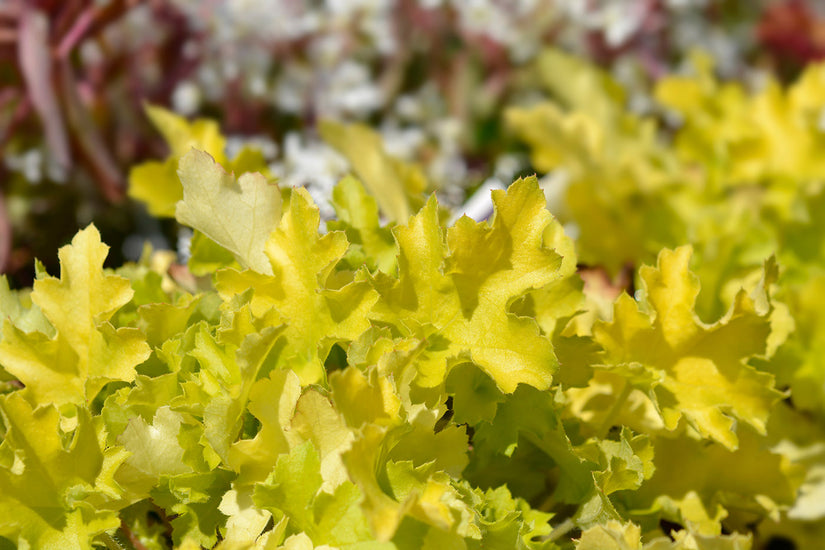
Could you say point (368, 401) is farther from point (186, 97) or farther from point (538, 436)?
point (186, 97)

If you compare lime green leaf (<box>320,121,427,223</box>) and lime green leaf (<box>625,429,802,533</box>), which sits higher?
lime green leaf (<box>320,121,427,223</box>)

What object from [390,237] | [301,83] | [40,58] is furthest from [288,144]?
[390,237]

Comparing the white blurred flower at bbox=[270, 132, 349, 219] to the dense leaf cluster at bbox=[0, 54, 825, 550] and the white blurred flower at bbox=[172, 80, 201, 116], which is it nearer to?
the white blurred flower at bbox=[172, 80, 201, 116]

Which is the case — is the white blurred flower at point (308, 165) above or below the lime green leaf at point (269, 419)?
above

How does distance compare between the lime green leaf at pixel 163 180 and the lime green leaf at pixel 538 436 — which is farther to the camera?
the lime green leaf at pixel 163 180

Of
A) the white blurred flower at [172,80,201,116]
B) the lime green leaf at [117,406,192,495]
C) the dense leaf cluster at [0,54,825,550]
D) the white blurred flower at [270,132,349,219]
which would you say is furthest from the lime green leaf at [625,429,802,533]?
the white blurred flower at [172,80,201,116]

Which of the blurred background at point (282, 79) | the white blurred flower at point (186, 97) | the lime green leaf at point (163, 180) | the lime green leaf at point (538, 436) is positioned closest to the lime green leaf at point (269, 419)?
the lime green leaf at point (538, 436)

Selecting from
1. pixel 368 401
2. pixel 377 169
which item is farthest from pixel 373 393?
pixel 377 169

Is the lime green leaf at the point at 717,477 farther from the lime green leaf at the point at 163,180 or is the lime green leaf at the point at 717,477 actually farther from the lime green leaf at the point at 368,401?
the lime green leaf at the point at 163,180
